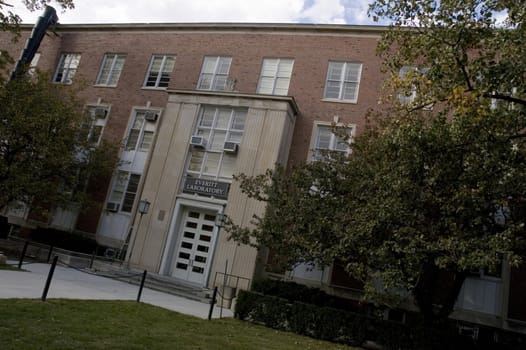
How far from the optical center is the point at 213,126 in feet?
61.4

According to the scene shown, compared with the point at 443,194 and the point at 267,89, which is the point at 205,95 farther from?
the point at 443,194

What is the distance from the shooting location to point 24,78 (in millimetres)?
19234

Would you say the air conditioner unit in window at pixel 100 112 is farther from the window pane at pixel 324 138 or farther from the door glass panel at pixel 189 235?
the window pane at pixel 324 138

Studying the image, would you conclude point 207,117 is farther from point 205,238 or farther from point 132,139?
point 205,238

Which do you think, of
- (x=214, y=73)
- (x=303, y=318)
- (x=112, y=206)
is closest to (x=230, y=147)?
(x=214, y=73)

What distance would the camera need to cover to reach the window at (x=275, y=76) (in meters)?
20.1

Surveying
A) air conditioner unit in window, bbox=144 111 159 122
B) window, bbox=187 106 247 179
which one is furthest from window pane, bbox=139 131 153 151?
window, bbox=187 106 247 179

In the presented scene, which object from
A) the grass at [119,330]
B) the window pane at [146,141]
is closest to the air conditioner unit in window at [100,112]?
the window pane at [146,141]

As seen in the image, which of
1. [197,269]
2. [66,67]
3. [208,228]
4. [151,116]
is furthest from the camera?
[66,67]

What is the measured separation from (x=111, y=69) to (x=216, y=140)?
9410 mm

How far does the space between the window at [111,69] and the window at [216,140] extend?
7533 mm

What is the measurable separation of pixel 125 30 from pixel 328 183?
17.8 m

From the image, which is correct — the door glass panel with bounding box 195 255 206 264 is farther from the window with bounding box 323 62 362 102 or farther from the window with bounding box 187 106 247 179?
the window with bounding box 323 62 362 102

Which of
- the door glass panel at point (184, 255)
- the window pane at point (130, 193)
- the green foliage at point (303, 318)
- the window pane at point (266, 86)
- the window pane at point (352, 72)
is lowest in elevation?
the green foliage at point (303, 318)
